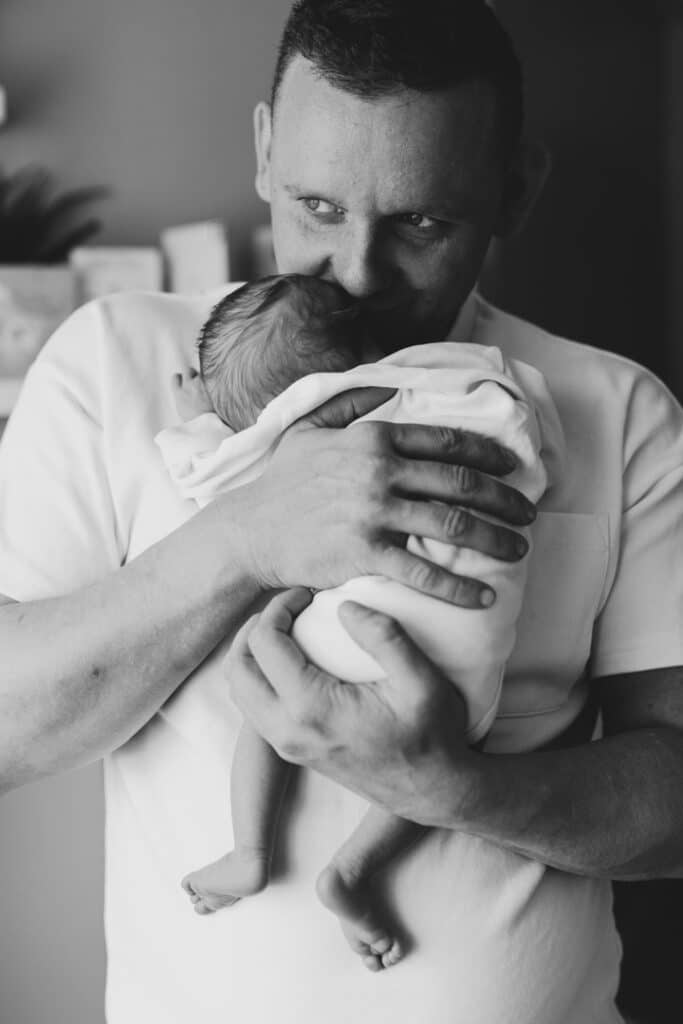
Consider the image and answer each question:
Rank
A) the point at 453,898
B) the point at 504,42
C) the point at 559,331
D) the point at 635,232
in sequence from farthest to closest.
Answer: the point at 635,232
the point at 559,331
the point at 504,42
the point at 453,898

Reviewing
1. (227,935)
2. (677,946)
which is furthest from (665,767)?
(677,946)

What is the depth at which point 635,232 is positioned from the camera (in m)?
3.35

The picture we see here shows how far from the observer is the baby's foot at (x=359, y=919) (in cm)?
106

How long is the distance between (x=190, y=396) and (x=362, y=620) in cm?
38

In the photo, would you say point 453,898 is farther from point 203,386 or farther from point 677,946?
point 677,946

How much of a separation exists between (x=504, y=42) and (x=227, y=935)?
1035 millimetres

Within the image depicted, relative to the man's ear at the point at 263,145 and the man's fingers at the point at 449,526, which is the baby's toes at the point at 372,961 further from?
the man's ear at the point at 263,145

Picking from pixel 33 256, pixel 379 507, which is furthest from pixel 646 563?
pixel 33 256

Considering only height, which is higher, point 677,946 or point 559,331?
point 559,331

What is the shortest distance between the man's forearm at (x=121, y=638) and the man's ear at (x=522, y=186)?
57 centimetres

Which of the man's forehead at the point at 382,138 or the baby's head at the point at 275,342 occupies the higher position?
the man's forehead at the point at 382,138

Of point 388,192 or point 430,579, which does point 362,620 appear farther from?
point 388,192

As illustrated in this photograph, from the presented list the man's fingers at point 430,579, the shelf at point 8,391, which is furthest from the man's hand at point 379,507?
the shelf at point 8,391

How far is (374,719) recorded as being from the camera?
97 centimetres
